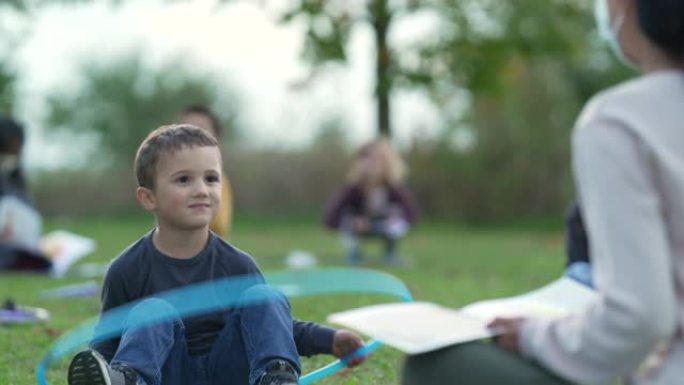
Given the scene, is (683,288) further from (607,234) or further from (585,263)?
(585,263)

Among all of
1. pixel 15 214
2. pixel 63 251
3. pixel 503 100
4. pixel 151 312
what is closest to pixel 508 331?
pixel 151 312

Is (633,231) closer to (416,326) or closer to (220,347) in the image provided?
(416,326)

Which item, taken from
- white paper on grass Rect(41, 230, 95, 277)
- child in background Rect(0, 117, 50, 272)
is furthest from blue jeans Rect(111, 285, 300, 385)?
child in background Rect(0, 117, 50, 272)

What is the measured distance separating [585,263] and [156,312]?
133 inches

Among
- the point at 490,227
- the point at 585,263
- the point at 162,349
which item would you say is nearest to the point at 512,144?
the point at 490,227

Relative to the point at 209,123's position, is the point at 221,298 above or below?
below

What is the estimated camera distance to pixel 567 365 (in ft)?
7.78

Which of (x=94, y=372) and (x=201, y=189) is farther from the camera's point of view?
(x=201, y=189)

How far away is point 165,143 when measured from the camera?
13.0 ft

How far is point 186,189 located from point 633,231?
6.59ft

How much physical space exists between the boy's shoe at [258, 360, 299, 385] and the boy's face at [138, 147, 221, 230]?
591mm

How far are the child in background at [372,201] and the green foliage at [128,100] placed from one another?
3210 centimetres

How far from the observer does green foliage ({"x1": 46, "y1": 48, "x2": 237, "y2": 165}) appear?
46812mm

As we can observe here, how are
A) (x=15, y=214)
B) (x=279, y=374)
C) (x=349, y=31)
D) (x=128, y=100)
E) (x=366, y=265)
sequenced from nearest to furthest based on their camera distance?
(x=279, y=374) < (x=15, y=214) < (x=366, y=265) < (x=349, y=31) < (x=128, y=100)
